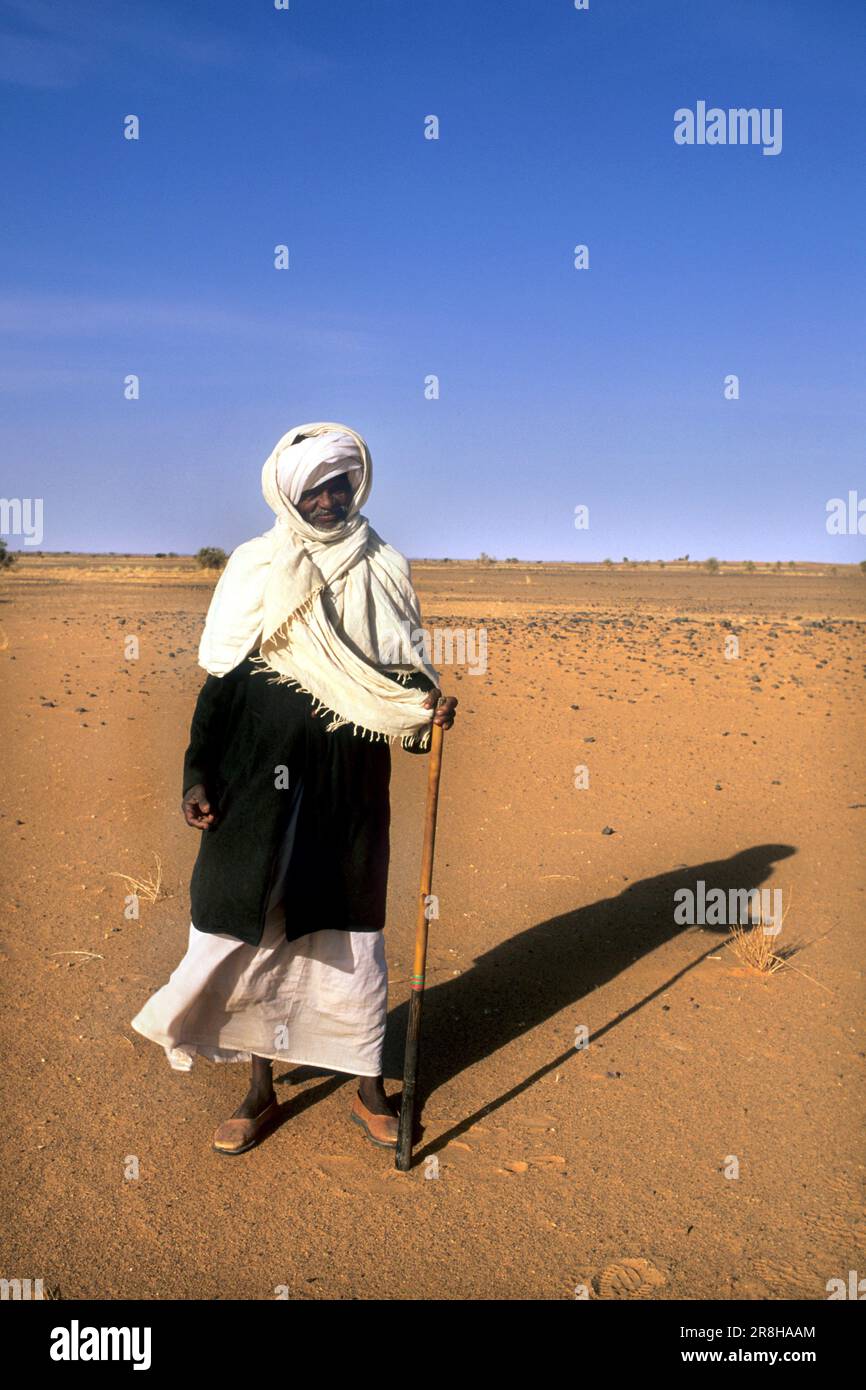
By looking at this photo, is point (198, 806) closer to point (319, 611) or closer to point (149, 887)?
point (319, 611)

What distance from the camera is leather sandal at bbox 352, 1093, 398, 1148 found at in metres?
4.00

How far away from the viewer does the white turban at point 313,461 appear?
3756 mm

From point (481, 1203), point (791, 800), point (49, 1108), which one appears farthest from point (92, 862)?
point (791, 800)

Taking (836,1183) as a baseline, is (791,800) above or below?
above

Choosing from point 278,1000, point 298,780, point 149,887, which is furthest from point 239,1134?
point 149,887

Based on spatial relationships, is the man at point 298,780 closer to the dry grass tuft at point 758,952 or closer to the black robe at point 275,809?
the black robe at point 275,809

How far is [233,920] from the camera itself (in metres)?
3.84

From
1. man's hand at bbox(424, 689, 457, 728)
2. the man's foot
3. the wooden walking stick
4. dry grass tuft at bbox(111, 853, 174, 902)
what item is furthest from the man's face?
dry grass tuft at bbox(111, 853, 174, 902)

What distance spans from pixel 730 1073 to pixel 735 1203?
92 centimetres

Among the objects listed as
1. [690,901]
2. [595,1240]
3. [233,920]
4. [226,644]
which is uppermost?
[226,644]

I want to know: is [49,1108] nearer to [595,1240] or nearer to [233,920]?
[233,920]

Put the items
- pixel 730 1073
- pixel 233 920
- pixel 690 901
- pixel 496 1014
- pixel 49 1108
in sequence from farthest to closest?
pixel 690 901, pixel 496 1014, pixel 730 1073, pixel 49 1108, pixel 233 920

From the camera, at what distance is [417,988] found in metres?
3.93

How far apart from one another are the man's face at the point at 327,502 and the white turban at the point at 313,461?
1.0 inches
